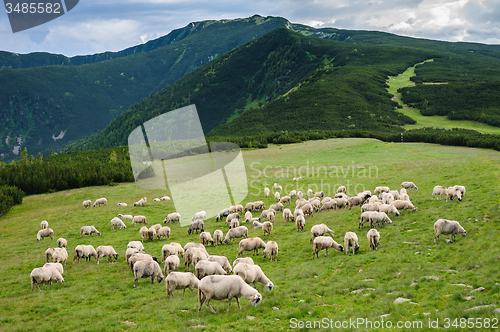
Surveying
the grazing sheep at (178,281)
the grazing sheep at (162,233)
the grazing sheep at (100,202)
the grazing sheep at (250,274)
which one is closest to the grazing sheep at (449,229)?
the grazing sheep at (250,274)

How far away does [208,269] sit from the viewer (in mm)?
14742

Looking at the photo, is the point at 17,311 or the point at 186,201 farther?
the point at 186,201

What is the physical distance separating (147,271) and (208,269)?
3688mm

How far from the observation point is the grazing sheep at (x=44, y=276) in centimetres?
1680

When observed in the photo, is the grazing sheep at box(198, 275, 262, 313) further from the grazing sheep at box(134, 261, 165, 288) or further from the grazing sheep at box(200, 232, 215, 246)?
the grazing sheep at box(200, 232, 215, 246)

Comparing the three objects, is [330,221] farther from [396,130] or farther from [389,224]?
[396,130]

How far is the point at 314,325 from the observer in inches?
431

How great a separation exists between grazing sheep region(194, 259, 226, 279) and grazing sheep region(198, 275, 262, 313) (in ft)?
6.79

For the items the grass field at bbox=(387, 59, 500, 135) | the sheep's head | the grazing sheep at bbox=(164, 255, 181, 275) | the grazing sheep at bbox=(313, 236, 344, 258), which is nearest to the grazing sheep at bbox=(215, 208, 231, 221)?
the grazing sheep at bbox=(313, 236, 344, 258)

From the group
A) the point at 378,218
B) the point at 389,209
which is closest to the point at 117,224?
the point at 378,218

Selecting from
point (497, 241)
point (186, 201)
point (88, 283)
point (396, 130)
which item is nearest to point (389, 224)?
point (497, 241)

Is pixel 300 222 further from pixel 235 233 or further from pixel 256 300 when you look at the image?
pixel 256 300

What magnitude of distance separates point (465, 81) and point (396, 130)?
83394 mm

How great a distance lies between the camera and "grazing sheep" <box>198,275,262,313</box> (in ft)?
39.9
